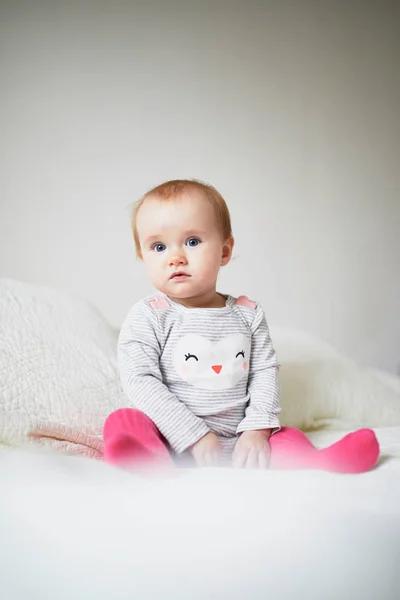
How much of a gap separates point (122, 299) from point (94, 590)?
1.61 metres

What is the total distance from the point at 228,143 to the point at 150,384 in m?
1.56

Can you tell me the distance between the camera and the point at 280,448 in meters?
0.93

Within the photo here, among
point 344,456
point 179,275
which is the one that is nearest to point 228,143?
point 179,275

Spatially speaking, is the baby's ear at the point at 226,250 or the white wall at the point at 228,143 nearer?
the baby's ear at the point at 226,250

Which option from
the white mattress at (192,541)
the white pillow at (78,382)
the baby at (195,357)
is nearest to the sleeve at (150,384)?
the baby at (195,357)

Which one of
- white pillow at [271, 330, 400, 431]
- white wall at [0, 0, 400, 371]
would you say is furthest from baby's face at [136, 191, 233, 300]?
white wall at [0, 0, 400, 371]

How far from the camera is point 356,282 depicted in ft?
8.69

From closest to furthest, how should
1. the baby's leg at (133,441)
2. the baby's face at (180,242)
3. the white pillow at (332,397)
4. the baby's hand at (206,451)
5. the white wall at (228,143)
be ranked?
1. the baby's leg at (133,441)
2. the baby's hand at (206,451)
3. the baby's face at (180,242)
4. the white pillow at (332,397)
5. the white wall at (228,143)

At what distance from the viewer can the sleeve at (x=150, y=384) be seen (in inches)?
36.2

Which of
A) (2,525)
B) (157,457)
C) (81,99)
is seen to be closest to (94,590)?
(2,525)

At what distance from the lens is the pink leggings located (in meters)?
0.79

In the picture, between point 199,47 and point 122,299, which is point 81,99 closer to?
point 199,47

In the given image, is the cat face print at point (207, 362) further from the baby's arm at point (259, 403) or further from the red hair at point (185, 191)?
the red hair at point (185, 191)

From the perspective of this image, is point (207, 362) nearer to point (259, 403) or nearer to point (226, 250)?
point (259, 403)
